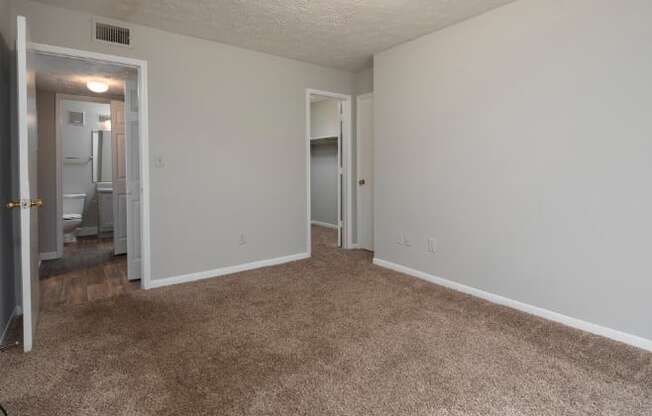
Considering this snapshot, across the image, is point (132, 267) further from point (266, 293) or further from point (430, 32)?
point (430, 32)

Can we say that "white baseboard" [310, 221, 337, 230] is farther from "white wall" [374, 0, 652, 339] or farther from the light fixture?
the light fixture

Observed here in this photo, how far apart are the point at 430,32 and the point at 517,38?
34.8 inches

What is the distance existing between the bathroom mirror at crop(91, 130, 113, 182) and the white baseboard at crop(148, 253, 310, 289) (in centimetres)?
413

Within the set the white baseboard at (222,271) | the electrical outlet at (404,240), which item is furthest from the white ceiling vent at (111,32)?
the electrical outlet at (404,240)

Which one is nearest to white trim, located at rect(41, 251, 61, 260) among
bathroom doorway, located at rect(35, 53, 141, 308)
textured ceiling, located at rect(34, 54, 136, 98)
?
bathroom doorway, located at rect(35, 53, 141, 308)

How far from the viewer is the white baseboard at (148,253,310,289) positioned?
3.54 m

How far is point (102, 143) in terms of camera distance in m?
6.75

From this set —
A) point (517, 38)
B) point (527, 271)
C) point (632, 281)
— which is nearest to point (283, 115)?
point (517, 38)

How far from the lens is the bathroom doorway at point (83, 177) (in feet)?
12.0

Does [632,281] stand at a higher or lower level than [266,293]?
higher

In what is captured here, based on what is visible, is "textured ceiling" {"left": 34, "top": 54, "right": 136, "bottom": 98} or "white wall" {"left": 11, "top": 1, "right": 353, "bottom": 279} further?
"textured ceiling" {"left": 34, "top": 54, "right": 136, "bottom": 98}

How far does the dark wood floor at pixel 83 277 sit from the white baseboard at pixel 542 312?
2878 millimetres

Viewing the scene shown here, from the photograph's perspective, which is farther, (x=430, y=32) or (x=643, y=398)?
(x=430, y=32)

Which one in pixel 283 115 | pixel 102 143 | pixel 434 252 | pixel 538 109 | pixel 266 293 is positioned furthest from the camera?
pixel 102 143
